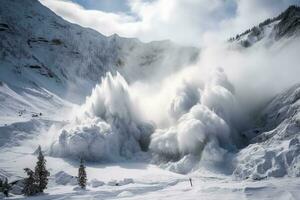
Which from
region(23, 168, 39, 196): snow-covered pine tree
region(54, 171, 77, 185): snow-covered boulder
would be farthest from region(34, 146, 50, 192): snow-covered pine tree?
region(54, 171, 77, 185): snow-covered boulder

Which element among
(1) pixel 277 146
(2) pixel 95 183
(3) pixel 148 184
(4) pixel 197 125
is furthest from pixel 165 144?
(1) pixel 277 146

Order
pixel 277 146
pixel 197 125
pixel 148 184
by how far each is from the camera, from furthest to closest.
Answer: pixel 197 125
pixel 277 146
pixel 148 184

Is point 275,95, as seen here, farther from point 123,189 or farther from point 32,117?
point 32,117

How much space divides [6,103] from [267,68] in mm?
77455

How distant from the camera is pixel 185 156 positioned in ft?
288

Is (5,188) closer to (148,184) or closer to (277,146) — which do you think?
(148,184)

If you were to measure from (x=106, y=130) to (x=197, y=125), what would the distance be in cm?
2122

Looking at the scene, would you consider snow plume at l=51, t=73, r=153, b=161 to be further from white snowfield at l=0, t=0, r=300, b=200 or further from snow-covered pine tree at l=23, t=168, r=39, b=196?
snow-covered pine tree at l=23, t=168, r=39, b=196

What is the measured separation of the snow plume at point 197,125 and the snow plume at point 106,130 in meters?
5.63

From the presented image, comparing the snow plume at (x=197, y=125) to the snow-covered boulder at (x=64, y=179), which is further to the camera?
the snow plume at (x=197, y=125)

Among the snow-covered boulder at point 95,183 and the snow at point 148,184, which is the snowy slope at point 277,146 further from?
the snow-covered boulder at point 95,183

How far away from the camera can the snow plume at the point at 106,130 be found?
90.8m

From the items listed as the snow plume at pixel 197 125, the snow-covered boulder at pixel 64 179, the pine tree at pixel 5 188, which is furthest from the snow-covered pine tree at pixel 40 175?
the snow plume at pixel 197 125

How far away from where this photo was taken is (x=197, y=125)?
91.6 metres
